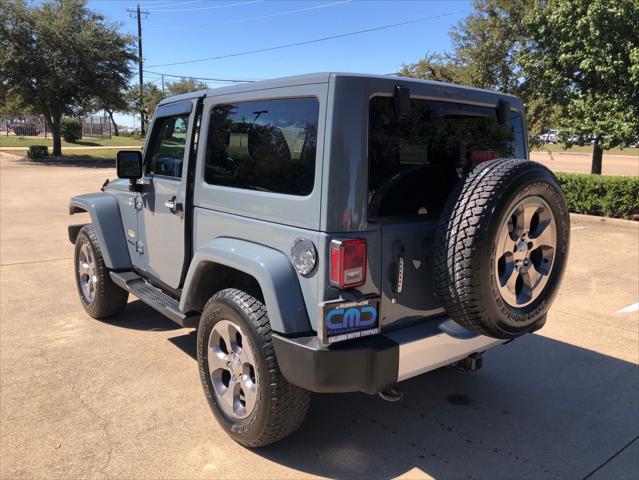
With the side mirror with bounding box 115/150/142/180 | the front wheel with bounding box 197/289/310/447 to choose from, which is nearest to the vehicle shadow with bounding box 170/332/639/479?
the front wheel with bounding box 197/289/310/447

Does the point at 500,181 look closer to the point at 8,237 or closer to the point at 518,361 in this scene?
the point at 518,361

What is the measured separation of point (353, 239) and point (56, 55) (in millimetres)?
27375

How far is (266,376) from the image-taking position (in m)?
2.59

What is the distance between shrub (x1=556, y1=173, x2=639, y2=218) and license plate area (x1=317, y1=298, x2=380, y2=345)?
9.44 meters

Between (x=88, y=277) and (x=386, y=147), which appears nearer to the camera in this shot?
(x=386, y=147)

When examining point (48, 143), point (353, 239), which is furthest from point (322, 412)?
point (48, 143)

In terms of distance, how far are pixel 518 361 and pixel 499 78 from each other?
43.5 ft

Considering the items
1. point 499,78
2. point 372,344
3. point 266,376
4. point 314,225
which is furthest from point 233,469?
point 499,78

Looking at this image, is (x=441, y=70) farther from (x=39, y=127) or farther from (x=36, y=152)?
(x=39, y=127)

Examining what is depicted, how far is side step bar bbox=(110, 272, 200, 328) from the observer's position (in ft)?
10.9

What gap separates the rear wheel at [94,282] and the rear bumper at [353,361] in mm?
2650

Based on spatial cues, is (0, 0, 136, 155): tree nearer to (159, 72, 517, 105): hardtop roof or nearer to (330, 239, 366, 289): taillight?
(159, 72, 517, 105): hardtop roof

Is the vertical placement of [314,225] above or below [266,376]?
above

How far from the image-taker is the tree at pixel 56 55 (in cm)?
2467
